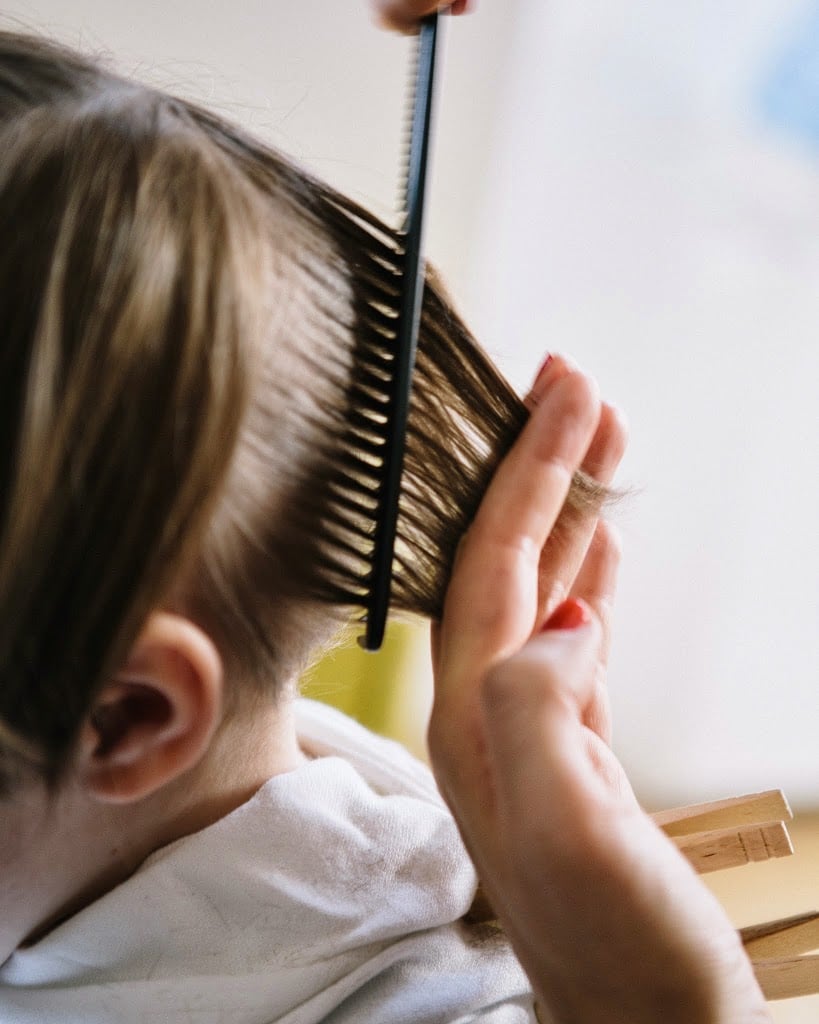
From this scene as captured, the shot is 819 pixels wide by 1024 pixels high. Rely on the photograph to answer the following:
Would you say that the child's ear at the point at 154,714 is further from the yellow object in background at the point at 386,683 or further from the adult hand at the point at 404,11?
the yellow object in background at the point at 386,683

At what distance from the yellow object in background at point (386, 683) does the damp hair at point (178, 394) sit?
67cm

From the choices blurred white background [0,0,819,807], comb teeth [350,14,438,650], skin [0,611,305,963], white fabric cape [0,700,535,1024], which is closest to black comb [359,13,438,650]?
comb teeth [350,14,438,650]

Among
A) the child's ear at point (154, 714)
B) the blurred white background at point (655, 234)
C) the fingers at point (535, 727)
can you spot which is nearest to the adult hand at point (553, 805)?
the fingers at point (535, 727)

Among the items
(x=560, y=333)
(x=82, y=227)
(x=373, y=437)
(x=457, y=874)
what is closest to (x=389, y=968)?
(x=457, y=874)

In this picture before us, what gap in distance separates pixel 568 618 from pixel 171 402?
224mm

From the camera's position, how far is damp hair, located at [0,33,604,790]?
1.45ft

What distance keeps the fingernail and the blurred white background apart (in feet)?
1.97

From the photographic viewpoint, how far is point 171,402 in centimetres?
44

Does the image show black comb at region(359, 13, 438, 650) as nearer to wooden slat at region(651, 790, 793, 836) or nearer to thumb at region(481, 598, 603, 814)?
thumb at region(481, 598, 603, 814)

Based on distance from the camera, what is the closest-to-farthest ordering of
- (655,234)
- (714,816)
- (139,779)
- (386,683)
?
(139,779)
(714,816)
(655,234)
(386,683)

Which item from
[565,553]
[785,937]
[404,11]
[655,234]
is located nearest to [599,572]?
[565,553]

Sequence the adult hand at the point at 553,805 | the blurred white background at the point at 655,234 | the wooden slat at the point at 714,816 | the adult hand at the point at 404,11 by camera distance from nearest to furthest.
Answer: the adult hand at the point at 553,805 → the adult hand at the point at 404,11 → the wooden slat at the point at 714,816 → the blurred white background at the point at 655,234

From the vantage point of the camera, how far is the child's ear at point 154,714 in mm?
476

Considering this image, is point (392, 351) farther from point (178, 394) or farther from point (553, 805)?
point (553, 805)
